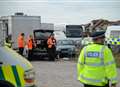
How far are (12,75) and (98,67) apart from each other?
1684mm

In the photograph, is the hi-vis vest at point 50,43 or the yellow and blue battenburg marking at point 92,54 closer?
the yellow and blue battenburg marking at point 92,54

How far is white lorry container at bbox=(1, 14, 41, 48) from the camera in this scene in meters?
35.1

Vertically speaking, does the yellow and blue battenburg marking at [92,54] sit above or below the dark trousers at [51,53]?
above

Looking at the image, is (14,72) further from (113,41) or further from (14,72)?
(113,41)

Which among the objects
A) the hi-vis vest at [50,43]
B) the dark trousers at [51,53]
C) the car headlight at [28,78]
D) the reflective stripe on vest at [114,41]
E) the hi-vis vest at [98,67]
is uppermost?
the hi-vis vest at [98,67]

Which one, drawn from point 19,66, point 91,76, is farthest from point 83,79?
point 19,66

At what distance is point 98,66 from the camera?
24.4 feet

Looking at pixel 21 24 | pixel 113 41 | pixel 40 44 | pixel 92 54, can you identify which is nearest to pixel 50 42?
pixel 40 44

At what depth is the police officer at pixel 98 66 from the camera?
24.1ft

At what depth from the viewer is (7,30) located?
125 ft

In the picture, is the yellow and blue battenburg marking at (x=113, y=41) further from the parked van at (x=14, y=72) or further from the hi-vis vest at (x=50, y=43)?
the parked van at (x=14, y=72)

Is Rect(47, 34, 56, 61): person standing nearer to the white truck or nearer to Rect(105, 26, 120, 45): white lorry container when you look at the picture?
the white truck

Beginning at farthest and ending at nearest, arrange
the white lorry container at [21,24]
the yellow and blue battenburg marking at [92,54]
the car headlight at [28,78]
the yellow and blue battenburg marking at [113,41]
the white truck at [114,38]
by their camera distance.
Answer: the white lorry container at [21,24]
the yellow and blue battenburg marking at [113,41]
the white truck at [114,38]
the car headlight at [28,78]
the yellow and blue battenburg marking at [92,54]

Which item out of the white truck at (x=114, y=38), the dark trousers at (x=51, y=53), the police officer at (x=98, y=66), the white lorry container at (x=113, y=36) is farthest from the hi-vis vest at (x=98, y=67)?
the white lorry container at (x=113, y=36)
